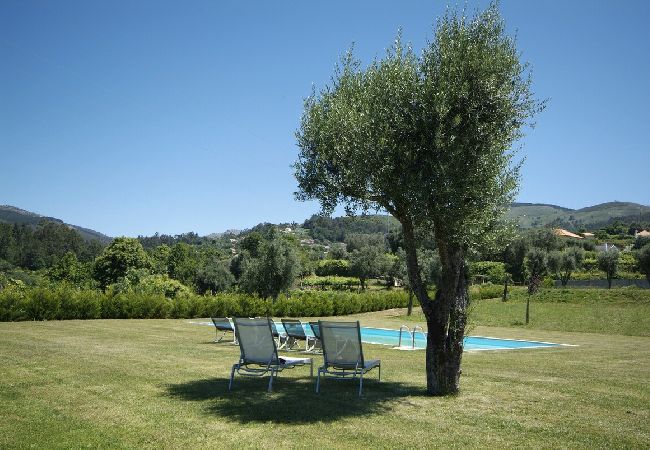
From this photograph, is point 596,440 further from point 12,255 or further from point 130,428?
point 12,255

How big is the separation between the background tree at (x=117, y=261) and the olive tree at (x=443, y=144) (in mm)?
60968

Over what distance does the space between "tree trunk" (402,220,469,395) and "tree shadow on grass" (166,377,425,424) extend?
1.59 feet

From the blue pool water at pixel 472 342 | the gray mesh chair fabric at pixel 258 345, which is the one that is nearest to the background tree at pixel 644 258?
the blue pool water at pixel 472 342

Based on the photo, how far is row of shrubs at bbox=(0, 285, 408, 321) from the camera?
76.0 feet

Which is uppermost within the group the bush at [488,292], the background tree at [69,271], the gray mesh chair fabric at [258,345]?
the gray mesh chair fabric at [258,345]

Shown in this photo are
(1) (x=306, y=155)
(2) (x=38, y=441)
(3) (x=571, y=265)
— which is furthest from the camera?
(3) (x=571, y=265)

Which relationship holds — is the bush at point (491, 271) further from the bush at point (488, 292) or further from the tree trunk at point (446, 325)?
the tree trunk at point (446, 325)

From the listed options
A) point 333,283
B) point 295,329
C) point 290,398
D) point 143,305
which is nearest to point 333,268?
point 333,283

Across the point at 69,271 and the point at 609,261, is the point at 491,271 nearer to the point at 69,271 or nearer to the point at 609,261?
the point at 609,261

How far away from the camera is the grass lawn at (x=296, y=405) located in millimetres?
6020

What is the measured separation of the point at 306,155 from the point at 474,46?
3.54 m

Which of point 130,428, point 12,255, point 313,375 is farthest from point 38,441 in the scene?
point 12,255

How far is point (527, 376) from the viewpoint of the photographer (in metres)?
10.8

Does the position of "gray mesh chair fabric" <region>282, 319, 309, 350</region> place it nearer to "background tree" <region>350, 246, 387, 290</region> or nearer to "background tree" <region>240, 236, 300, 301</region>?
"background tree" <region>240, 236, 300, 301</region>
